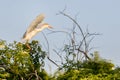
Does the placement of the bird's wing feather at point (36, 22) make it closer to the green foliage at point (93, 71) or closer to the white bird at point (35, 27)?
the white bird at point (35, 27)

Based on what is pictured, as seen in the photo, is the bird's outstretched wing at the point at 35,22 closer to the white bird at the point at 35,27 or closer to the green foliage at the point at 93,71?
the white bird at the point at 35,27

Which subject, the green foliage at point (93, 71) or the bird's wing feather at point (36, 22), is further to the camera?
the bird's wing feather at point (36, 22)

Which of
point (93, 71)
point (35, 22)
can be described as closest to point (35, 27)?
point (35, 22)

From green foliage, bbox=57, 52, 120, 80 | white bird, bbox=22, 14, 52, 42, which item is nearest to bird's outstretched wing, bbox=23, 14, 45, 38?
white bird, bbox=22, 14, 52, 42

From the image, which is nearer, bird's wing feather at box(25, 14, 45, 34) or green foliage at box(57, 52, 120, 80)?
green foliage at box(57, 52, 120, 80)

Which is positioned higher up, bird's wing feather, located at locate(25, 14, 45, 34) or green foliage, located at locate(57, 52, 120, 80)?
bird's wing feather, located at locate(25, 14, 45, 34)

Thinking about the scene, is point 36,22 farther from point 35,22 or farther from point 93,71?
point 93,71

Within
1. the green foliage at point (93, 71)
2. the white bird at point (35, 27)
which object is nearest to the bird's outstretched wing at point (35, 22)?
the white bird at point (35, 27)

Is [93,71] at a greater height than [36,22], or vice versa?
[36,22]

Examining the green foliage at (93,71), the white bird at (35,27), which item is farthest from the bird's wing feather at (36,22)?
the green foliage at (93,71)

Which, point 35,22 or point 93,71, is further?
point 35,22

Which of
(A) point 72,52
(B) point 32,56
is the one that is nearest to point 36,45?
(B) point 32,56

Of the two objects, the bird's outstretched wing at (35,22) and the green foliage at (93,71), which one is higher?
the bird's outstretched wing at (35,22)

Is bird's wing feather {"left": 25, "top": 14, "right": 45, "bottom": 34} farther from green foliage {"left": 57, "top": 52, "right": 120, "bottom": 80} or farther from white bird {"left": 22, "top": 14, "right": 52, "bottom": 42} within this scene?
green foliage {"left": 57, "top": 52, "right": 120, "bottom": 80}
